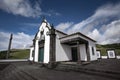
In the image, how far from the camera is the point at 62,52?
13523mm

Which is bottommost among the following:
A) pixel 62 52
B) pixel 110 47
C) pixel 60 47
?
pixel 62 52

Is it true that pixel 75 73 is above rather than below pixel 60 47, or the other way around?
below

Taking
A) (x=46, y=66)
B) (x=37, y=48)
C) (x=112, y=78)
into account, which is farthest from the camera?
(x=37, y=48)

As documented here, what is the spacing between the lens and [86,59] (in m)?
13.4

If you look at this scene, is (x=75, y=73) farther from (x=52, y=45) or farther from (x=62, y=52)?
(x=62, y=52)

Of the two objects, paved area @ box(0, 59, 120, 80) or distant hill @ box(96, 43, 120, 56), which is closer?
paved area @ box(0, 59, 120, 80)

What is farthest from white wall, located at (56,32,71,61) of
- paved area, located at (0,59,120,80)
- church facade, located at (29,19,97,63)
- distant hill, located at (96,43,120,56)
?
distant hill, located at (96,43,120,56)

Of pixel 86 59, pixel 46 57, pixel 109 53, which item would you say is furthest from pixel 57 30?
pixel 109 53

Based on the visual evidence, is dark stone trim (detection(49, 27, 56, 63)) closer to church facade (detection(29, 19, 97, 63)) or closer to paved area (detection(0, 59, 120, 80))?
church facade (detection(29, 19, 97, 63))

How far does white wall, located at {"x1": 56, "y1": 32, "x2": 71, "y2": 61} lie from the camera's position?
505 inches

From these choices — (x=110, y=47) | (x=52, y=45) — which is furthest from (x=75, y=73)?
(x=110, y=47)

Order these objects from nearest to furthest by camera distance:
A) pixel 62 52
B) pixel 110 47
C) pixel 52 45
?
1. pixel 52 45
2. pixel 62 52
3. pixel 110 47

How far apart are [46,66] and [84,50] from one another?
6679 mm

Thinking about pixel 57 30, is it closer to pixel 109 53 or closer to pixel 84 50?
pixel 84 50
